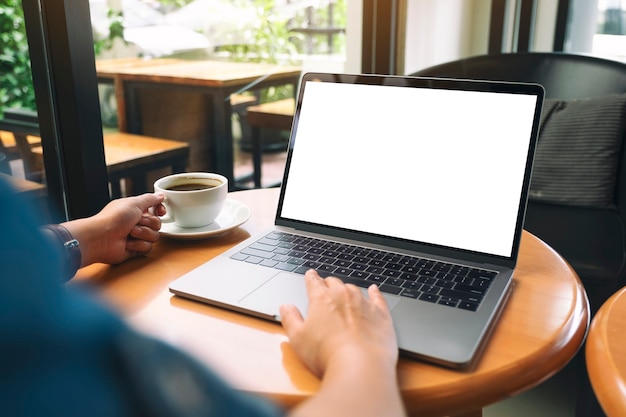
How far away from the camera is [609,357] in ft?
2.21

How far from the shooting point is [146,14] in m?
1.73

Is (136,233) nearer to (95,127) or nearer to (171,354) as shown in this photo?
(95,127)

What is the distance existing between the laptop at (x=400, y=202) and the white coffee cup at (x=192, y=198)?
0.10 meters

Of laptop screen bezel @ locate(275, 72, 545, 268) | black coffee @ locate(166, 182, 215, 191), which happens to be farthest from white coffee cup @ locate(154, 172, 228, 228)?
laptop screen bezel @ locate(275, 72, 545, 268)

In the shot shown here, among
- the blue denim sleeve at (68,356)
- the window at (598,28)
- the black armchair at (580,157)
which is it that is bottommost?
the black armchair at (580,157)

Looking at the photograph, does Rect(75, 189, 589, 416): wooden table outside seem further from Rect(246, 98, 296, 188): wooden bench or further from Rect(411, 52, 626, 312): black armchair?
Rect(246, 98, 296, 188): wooden bench

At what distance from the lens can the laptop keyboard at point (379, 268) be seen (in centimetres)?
79

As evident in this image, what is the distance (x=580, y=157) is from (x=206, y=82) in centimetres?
119

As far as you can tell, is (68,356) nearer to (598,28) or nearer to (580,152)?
(580,152)

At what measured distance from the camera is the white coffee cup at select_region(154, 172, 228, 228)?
3.28 ft

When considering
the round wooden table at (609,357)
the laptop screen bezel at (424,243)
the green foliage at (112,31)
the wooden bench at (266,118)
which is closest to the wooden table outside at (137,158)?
the green foliage at (112,31)

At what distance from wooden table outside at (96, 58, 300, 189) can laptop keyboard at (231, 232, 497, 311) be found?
0.85 meters

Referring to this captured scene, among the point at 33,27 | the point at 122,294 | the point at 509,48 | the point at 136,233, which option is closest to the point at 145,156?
the point at 33,27

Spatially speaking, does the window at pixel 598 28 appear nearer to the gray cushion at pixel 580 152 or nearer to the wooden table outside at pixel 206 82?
the gray cushion at pixel 580 152
